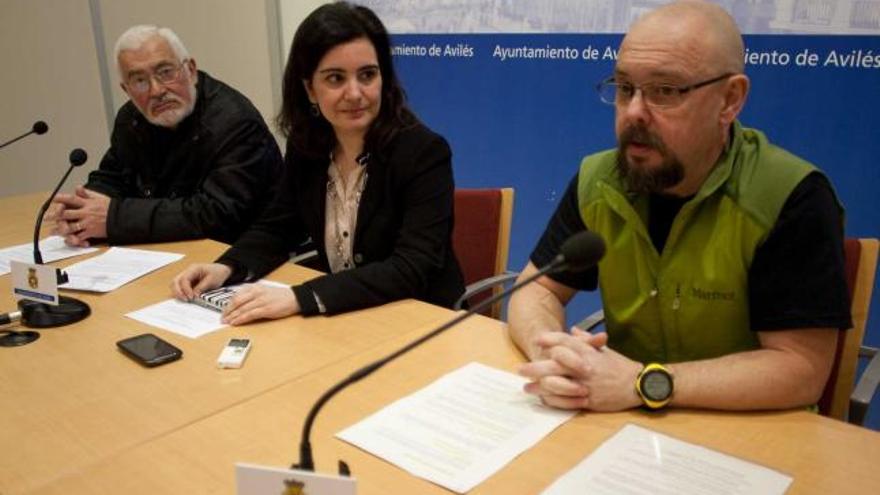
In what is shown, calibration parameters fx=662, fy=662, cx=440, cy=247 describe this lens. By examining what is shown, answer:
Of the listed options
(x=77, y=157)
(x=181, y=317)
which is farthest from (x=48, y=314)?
(x=77, y=157)

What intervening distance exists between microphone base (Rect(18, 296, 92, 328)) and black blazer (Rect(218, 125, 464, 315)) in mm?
397

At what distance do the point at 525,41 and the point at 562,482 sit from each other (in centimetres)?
228

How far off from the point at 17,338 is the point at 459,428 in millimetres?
1081

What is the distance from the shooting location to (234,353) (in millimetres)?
1396

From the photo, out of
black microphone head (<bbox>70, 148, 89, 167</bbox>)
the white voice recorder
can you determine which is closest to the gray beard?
the white voice recorder

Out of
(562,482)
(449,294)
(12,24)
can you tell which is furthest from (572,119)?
(12,24)

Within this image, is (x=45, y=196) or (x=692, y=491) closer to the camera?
(x=692, y=491)

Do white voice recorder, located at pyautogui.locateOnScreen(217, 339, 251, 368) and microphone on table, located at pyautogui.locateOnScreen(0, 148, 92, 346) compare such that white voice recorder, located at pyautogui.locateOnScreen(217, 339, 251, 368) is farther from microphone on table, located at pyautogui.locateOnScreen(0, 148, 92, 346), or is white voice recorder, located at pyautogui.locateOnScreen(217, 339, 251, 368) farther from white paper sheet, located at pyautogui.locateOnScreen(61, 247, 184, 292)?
white paper sheet, located at pyautogui.locateOnScreen(61, 247, 184, 292)

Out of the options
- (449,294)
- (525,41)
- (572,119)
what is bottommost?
(449,294)

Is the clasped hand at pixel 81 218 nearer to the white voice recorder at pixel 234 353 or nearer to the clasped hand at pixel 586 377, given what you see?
the white voice recorder at pixel 234 353

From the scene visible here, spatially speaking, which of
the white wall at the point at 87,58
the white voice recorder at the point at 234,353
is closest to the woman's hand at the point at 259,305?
the white voice recorder at the point at 234,353

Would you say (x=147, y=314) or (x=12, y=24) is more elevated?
(x=12, y=24)

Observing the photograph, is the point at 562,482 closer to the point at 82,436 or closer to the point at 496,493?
the point at 496,493

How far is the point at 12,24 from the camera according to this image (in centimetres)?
413
